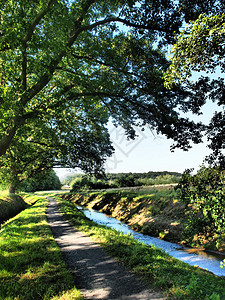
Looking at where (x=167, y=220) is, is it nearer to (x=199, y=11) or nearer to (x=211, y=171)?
(x=211, y=171)

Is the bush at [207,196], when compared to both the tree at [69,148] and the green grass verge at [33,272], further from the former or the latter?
the tree at [69,148]

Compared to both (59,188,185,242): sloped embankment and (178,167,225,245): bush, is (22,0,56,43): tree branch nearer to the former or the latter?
(178,167,225,245): bush

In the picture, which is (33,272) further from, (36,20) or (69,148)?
(69,148)

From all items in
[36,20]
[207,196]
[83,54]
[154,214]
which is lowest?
[154,214]

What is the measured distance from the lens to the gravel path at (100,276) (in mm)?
3473

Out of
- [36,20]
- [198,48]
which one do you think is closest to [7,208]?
[36,20]

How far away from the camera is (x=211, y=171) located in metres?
4.93

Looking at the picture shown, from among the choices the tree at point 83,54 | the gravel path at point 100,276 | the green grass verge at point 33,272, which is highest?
the tree at point 83,54

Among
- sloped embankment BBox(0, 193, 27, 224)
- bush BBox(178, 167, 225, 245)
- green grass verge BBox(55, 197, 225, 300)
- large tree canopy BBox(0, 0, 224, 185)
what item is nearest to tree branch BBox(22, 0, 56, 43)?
large tree canopy BBox(0, 0, 224, 185)

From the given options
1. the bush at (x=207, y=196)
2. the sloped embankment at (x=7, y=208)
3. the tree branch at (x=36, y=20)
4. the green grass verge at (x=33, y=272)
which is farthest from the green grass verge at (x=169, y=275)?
the sloped embankment at (x=7, y=208)

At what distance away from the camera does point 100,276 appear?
4.20 meters

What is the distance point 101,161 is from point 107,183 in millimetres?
21655

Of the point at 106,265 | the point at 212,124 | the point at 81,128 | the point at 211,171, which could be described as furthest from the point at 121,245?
the point at 81,128

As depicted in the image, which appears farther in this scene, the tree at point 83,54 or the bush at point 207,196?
the tree at point 83,54
